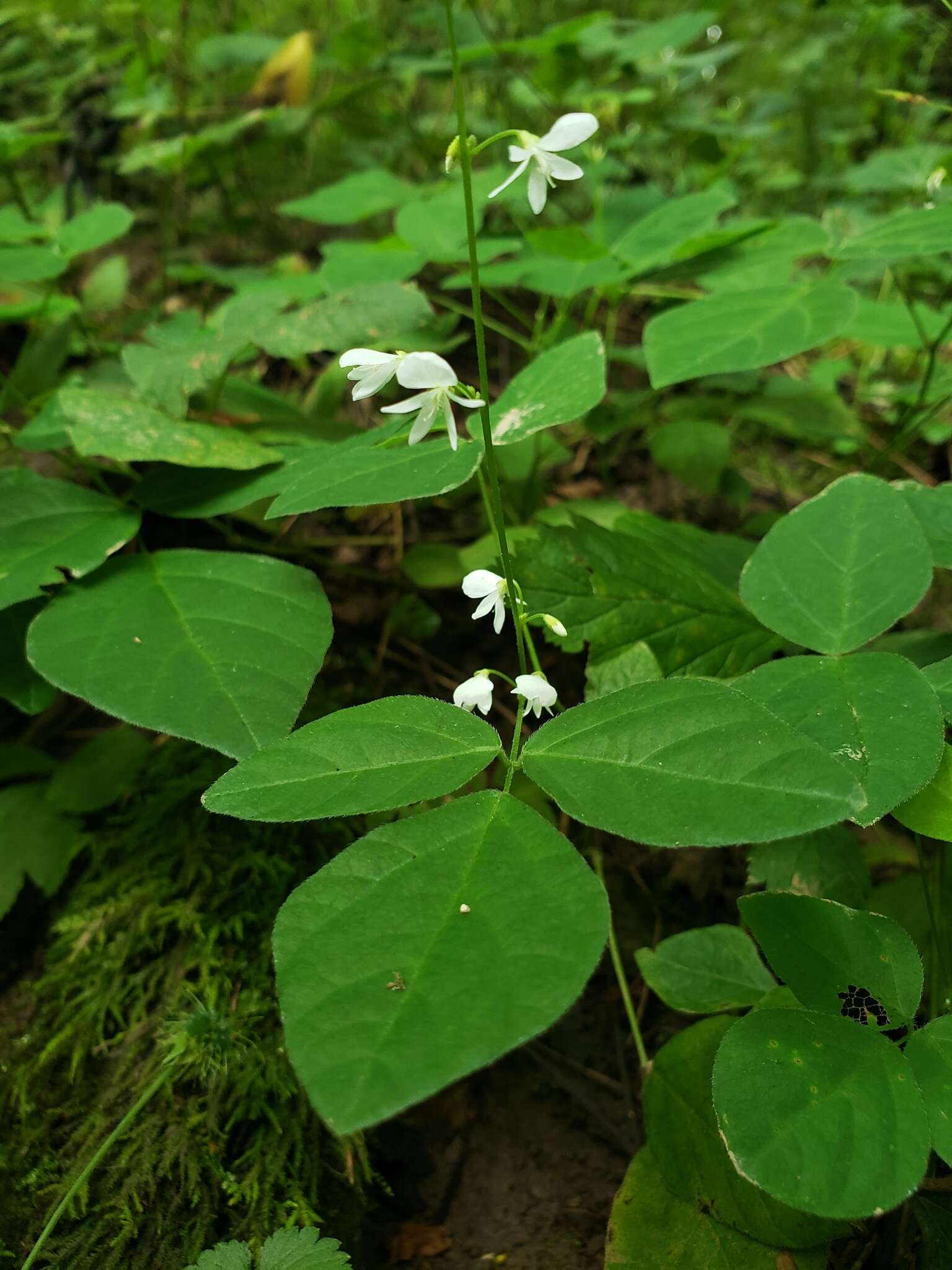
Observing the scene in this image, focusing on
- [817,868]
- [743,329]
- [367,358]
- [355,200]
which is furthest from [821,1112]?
[355,200]

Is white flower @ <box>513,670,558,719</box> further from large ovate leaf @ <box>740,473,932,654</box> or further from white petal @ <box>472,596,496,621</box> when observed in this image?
large ovate leaf @ <box>740,473,932,654</box>

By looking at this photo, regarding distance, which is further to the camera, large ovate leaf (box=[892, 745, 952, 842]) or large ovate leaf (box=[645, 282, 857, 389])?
large ovate leaf (box=[645, 282, 857, 389])

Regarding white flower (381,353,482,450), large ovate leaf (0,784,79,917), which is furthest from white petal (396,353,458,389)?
large ovate leaf (0,784,79,917)

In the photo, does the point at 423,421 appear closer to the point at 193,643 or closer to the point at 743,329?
the point at 193,643

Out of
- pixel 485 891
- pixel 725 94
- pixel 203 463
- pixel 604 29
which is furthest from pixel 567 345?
pixel 725 94

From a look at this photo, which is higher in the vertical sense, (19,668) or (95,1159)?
(19,668)

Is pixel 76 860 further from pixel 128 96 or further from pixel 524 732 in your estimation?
pixel 128 96

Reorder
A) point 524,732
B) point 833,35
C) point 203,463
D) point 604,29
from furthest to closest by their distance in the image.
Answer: point 833,35, point 604,29, point 524,732, point 203,463
